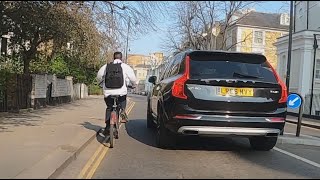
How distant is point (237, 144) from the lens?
11680mm

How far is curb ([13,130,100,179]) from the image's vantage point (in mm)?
6902

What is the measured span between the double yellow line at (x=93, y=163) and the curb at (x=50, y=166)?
0.30 m

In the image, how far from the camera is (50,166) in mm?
7531

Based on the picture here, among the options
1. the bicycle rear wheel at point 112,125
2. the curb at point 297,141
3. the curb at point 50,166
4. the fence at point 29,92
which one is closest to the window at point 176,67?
the bicycle rear wheel at point 112,125

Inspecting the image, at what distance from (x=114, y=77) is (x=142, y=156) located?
1.97 metres

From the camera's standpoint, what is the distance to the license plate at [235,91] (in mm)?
9234

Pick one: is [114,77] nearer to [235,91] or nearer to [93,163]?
[93,163]

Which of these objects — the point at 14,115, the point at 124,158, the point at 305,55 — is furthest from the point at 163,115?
the point at 305,55

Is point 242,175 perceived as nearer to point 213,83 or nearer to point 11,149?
point 213,83

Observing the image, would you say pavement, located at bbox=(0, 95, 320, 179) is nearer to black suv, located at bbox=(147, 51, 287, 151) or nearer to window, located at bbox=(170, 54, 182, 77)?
black suv, located at bbox=(147, 51, 287, 151)

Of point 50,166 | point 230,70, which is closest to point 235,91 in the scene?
point 230,70

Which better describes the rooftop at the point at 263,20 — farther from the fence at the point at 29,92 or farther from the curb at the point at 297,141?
the curb at the point at 297,141

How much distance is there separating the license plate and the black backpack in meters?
2.34

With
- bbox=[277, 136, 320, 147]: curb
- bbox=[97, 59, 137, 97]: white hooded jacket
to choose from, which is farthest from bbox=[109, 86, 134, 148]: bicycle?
bbox=[277, 136, 320, 147]: curb
